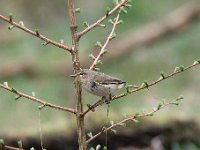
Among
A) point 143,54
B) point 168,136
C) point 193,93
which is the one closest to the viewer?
point 168,136

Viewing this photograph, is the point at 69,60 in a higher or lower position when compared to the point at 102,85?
higher

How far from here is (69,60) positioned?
40.6ft

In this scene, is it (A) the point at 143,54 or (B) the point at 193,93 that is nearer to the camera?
(B) the point at 193,93

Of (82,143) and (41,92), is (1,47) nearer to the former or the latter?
(41,92)

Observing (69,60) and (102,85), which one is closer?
(102,85)

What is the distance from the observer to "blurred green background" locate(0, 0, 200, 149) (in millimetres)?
10273

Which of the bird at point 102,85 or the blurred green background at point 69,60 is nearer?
the bird at point 102,85

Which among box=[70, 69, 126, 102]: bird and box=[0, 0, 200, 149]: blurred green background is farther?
box=[0, 0, 200, 149]: blurred green background

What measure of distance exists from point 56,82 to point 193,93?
2.62 meters

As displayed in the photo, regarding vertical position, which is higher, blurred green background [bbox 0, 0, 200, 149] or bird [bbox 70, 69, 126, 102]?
blurred green background [bbox 0, 0, 200, 149]

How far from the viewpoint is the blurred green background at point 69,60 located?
33.7 feet

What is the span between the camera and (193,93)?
34.3ft

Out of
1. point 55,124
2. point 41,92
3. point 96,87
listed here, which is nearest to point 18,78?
point 41,92

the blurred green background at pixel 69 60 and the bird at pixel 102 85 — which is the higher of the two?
the blurred green background at pixel 69 60
